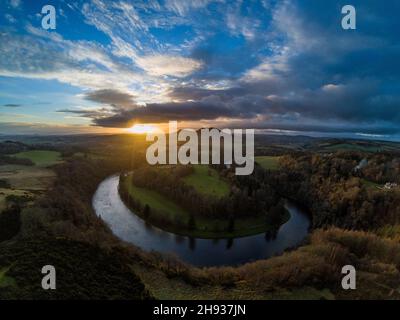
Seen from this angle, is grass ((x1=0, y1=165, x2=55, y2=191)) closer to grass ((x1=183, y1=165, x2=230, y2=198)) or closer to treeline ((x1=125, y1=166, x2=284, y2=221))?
treeline ((x1=125, y1=166, x2=284, y2=221))

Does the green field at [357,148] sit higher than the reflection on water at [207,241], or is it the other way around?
the green field at [357,148]

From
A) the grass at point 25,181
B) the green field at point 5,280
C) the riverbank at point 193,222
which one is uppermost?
the grass at point 25,181

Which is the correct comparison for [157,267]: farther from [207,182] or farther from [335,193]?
[335,193]

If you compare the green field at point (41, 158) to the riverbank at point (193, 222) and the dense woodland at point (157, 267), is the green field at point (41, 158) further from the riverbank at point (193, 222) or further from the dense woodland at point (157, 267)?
the dense woodland at point (157, 267)

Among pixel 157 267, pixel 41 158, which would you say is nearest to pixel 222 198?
pixel 157 267

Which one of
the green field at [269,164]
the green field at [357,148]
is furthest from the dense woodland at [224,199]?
the green field at [357,148]

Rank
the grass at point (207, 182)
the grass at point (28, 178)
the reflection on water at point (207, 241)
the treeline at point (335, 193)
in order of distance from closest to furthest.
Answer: the reflection on water at point (207, 241)
the grass at point (28, 178)
the treeline at point (335, 193)
the grass at point (207, 182)

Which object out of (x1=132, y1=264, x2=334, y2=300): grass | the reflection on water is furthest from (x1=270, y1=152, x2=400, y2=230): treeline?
(x1=132, y1=264, x2=334, y2=300): grass
